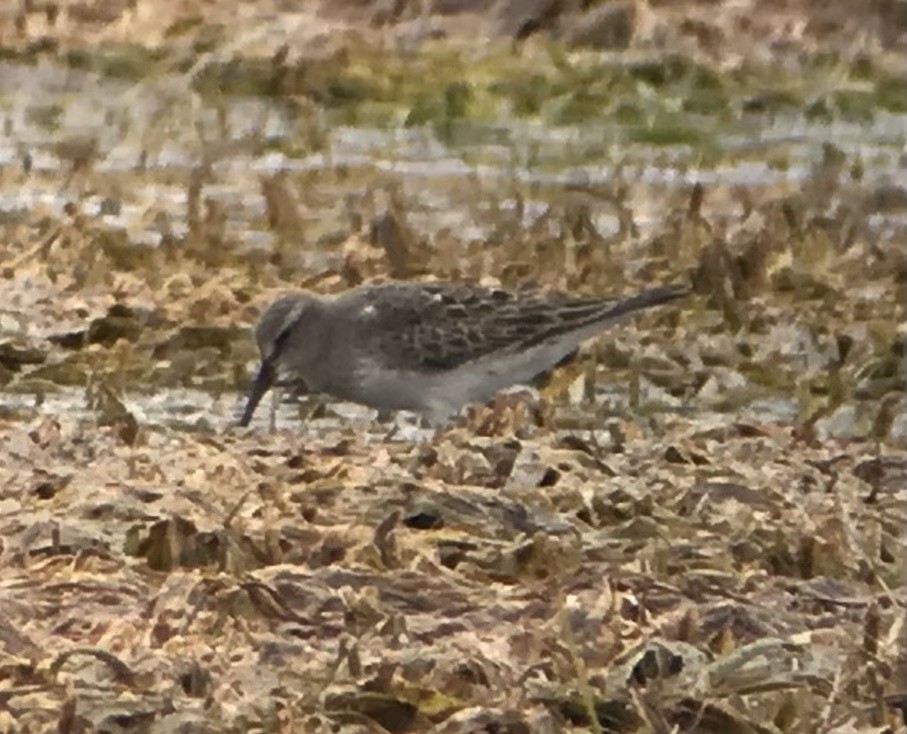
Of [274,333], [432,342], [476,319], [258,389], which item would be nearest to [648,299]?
[476,319]

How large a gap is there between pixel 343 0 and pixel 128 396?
501 centimetres

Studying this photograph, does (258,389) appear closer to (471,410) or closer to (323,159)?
(471,410)

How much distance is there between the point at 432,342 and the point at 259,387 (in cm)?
49

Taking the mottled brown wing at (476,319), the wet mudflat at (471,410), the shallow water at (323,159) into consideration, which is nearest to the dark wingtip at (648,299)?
the mottled brown wing at (476,319)

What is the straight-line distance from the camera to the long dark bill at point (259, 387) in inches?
293

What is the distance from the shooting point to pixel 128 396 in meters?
7.71

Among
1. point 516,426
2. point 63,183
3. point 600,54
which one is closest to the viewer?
point 516,426

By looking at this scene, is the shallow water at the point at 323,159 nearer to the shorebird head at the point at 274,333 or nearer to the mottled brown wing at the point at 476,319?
the shorebird head at the point at 274,333

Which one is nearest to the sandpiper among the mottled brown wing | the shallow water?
the mottled brown wing

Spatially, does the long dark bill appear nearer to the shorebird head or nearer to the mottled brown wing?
the shorebird head

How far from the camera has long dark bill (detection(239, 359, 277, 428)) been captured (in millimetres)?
7449

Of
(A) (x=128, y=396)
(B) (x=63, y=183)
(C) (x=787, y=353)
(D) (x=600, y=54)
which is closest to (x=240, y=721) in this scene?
(A) (x=128, y=396)

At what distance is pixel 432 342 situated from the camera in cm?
789

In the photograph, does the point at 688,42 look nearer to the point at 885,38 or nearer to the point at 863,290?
the point at 885,38
